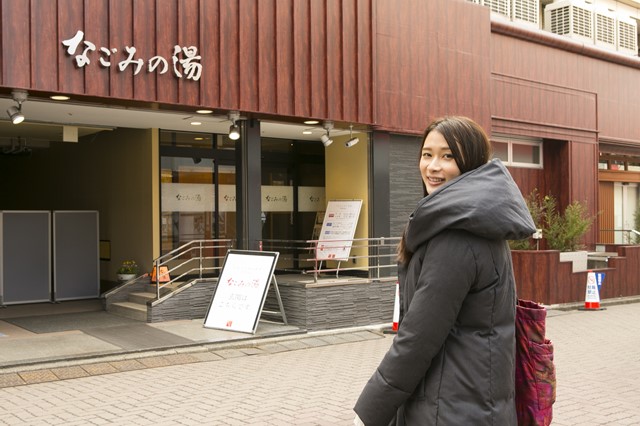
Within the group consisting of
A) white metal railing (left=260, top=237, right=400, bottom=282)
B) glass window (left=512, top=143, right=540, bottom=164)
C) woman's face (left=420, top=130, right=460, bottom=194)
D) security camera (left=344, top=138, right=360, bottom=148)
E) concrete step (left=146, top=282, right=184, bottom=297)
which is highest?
glass window (left=512, top=143, right=540, bottom=164)

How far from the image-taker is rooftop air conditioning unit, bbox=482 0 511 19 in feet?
57.3

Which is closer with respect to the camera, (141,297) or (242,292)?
(242,292)

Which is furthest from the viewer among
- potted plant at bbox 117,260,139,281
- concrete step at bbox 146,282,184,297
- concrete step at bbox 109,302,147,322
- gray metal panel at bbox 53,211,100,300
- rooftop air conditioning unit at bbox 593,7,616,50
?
rooftop air conditioning unit at bbox 593,7,616,50

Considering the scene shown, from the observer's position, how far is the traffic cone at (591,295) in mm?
14625

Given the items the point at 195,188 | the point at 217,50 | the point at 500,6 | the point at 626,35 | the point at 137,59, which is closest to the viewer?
the point at 137,59

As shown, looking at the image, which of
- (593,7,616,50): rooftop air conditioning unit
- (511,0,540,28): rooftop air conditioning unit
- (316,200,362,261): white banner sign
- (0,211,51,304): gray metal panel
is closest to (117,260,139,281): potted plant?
(0,211,51,304): gray metal panel

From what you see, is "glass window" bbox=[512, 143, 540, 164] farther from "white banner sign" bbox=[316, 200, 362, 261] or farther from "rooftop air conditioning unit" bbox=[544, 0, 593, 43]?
"white banner sign" bbox=[316, 200, 362, 261]

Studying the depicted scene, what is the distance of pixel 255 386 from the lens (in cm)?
781

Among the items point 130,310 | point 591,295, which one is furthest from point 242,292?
point 591,295

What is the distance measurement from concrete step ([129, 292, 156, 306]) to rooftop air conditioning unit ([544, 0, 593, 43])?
517 inches

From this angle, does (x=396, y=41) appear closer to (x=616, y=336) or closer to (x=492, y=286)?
(x=616, y=336)

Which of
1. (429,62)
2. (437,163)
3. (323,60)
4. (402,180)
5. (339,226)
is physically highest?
(429,62)

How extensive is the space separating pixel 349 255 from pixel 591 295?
5.07 metres

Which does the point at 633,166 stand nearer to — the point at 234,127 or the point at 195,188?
the point at 195,188
